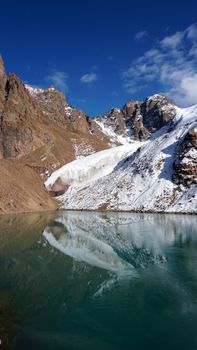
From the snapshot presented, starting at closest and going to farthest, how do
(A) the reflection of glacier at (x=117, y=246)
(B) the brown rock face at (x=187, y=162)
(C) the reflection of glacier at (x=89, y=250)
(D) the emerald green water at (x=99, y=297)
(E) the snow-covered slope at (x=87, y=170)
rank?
(D) the emerald green water at (x=99, y=297) → (C) the reflection of glacier at (x=89, y=250) → (A) the reflection of glacier at (x=117, y=246) → (B) the brown rock face at (x=187, y=162) → (E) the snow-covered slope at (x=87, y=170)

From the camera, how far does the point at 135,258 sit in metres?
27.6

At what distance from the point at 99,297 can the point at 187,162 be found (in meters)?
76.3

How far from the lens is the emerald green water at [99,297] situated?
13.2m

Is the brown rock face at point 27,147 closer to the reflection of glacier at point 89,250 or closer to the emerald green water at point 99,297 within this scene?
the reflection of glacier at point 89,250

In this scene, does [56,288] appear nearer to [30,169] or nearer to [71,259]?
[71,259]

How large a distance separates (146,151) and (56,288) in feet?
311

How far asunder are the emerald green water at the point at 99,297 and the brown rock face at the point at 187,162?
5596 cm

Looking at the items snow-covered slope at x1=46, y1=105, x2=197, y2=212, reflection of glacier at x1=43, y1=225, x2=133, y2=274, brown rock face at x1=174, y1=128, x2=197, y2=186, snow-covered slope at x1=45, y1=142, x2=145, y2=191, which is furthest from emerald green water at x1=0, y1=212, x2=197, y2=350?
snow-covered slope at x1=45, y1=142, x2=145, y2=191

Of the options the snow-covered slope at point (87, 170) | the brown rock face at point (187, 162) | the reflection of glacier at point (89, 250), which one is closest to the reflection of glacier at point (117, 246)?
the reflection of glacier at point (89, 250)

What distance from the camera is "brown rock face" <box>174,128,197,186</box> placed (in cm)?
8794

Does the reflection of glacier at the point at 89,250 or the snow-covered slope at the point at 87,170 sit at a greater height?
the snow-covered slope at the point at 87,170

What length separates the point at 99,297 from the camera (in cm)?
1800

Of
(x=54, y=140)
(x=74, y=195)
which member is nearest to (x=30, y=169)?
(x=74, y=195)

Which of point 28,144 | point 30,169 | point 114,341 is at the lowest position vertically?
point 114,341
